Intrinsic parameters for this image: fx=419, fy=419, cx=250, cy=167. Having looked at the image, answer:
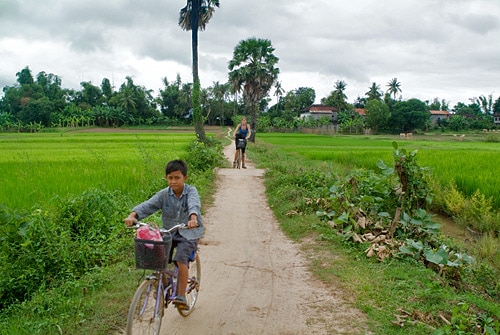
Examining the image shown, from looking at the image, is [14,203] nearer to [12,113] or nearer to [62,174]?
[62,174]

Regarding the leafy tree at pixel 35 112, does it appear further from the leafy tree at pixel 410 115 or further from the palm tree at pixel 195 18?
the leafy tree at pixel 410 115

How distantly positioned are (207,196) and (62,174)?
10.9ft

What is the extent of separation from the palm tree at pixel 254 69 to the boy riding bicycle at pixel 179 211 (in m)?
30.2

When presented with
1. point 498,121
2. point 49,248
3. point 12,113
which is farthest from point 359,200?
point 498,121

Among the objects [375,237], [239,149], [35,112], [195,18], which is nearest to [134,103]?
[35,112]

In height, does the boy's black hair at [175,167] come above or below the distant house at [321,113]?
below

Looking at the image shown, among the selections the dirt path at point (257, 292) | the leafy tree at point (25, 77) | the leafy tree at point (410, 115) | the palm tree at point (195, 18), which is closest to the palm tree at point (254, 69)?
the palm tree at point (195, 18)

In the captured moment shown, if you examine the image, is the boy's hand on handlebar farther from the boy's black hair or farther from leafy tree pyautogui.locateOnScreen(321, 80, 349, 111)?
leafy tree pyautogui.locateOnScreen(321, 80, 349, 111)

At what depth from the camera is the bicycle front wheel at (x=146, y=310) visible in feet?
10.6

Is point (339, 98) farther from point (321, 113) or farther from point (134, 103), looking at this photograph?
point (134, 103)

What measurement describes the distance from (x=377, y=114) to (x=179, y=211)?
64.1m

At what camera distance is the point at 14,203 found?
651 centimetres

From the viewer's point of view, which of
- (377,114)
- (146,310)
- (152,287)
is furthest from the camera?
(377,114)

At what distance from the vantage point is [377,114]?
210ft
